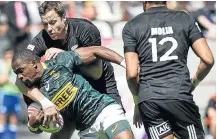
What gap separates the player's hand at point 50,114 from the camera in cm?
668

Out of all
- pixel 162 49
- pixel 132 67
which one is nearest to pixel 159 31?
pixel 162 49

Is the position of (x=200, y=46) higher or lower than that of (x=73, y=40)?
higher

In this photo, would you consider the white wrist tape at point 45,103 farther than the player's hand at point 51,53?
No

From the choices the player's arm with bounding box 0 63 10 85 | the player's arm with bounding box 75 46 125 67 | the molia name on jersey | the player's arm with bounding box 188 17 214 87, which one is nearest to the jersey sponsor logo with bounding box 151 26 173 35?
the molia name on jersey

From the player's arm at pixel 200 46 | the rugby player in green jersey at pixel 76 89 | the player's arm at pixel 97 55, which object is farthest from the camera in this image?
the player's arm at pixel 97 55

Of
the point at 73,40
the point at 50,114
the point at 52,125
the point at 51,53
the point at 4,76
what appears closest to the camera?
the point at 50,114

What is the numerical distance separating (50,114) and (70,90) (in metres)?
0.34

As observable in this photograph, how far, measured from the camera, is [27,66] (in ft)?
22.1

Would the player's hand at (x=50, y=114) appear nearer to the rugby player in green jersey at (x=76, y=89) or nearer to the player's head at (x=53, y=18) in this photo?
the rugby player in green jersey at (x=76, y=89)

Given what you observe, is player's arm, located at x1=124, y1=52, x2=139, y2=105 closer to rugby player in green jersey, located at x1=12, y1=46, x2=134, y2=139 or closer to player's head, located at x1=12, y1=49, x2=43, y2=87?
rugby player in green jersey, located at x1=12, y1=46, x2=134, y2=139

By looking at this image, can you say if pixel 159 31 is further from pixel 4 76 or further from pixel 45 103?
pixel 4 76

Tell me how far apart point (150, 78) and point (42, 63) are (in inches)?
42.4

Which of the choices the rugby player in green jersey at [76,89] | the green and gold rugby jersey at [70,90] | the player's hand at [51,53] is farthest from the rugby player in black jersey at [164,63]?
the player's hand at [51,53]

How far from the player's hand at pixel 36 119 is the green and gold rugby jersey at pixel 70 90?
0.63ft
